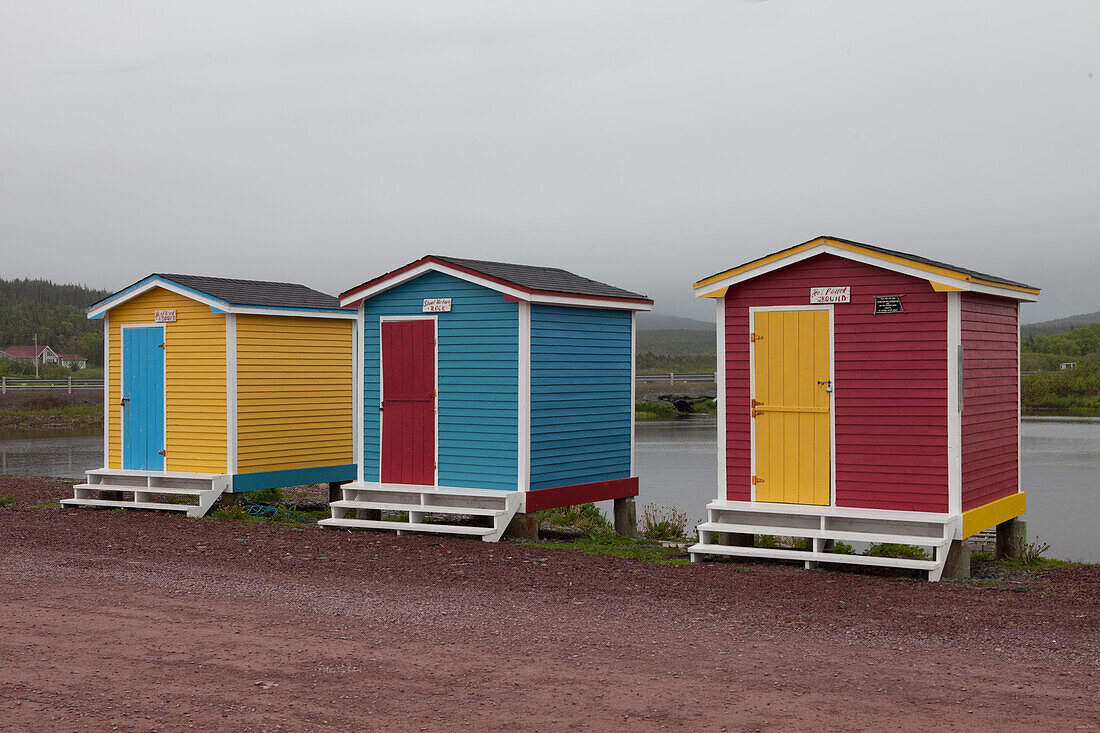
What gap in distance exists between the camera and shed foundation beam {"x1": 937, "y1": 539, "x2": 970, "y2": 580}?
10.4m

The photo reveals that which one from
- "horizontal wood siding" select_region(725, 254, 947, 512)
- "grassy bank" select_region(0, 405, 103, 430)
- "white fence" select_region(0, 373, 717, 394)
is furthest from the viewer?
"white fence" select_region(0, 373, 717, 394)

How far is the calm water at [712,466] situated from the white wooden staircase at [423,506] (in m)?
5.17

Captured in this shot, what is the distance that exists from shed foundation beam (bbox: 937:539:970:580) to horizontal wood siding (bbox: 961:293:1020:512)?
359 mm

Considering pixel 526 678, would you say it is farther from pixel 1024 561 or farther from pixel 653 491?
pixel 653 491

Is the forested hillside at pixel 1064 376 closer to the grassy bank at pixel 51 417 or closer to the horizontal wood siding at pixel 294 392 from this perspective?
the grassy bank at pixel 51 417

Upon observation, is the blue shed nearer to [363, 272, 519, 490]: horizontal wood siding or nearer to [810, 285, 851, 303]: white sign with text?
[363, 272, 519, 490]: horizontal wood siding

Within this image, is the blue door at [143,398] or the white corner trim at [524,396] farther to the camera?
the blue door at [143,398]

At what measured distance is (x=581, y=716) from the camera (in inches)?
237

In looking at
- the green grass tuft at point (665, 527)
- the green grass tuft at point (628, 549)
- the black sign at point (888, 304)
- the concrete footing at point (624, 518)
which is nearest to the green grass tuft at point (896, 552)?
the green grass tuft at point (628, 549)

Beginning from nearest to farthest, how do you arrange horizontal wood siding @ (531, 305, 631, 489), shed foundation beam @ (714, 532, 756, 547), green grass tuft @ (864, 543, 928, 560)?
1. green grass tuft @ (864, 543, 928, 560)
2. shed foundation beam @ (714, 532, 756, 547)
3. horizontal wood siding @ (531, 305, 631, 489)

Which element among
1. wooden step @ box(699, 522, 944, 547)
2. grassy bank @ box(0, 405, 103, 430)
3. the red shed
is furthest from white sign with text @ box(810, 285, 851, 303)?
grassy bank @ box(0, 405, 103, 430)

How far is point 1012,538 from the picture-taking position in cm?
1229


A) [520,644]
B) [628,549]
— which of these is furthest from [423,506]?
[520,644]

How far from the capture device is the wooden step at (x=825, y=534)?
405 inches
